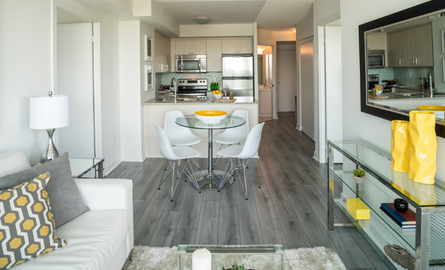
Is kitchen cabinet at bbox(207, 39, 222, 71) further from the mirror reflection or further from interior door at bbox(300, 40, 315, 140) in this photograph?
the mirror reflection

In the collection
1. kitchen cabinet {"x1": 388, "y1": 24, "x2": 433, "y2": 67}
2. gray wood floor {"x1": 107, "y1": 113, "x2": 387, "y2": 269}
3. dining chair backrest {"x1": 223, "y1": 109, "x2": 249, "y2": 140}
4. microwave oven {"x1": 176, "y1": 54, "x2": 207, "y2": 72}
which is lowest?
gray wood floor {"x1": 107, "y1": 113, "x2": 387, "y2": 269}

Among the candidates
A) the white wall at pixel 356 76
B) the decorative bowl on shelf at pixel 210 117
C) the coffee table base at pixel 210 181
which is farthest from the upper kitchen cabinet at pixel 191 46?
the white wall at pixel 356 76

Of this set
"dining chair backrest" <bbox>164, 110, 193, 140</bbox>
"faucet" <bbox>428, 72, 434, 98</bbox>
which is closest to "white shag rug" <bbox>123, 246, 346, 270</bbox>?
"faucet" <bbox>428, 72, 434, 98</bbox>

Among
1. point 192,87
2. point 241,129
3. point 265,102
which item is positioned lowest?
point 241,129

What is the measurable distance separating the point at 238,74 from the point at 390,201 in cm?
622

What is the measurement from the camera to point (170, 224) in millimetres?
3006

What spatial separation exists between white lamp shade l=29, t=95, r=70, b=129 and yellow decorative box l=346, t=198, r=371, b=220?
2.35 meters

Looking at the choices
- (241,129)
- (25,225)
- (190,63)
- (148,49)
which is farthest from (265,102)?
(25,225)

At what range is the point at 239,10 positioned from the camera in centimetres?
595

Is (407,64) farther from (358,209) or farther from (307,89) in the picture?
(307,89)

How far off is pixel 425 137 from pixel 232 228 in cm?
174

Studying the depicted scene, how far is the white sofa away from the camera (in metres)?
1.64

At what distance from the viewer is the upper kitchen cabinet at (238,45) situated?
25.9ft

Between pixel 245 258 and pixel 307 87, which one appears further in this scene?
pixel 307 87
